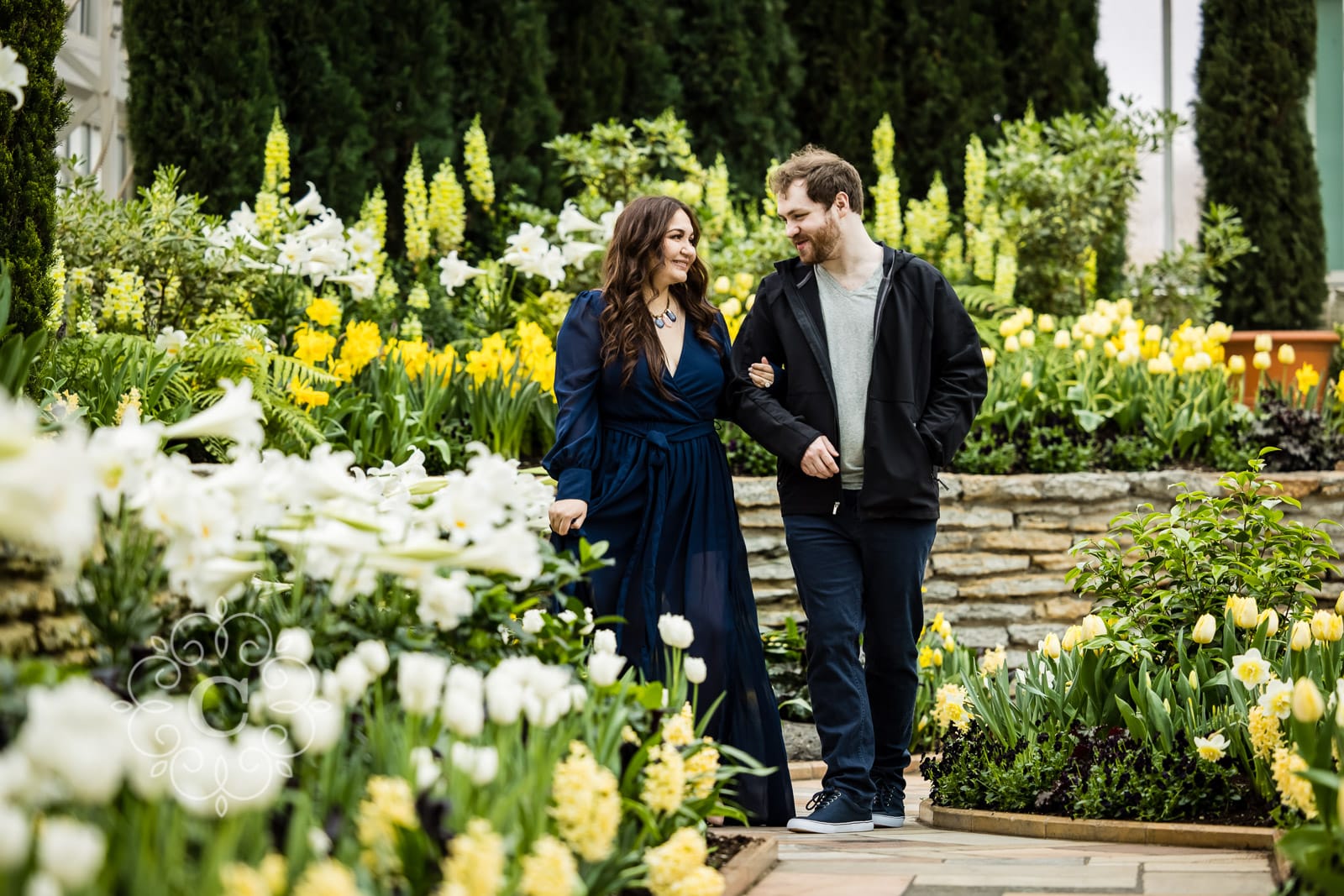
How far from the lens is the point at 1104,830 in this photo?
3.18 meters

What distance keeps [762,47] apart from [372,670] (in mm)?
8746

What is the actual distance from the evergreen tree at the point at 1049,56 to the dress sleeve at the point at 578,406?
746 centimetres

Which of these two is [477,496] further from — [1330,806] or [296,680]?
[1330,806]

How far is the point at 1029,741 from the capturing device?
11.5ft

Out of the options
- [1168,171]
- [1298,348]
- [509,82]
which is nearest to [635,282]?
[509,82]

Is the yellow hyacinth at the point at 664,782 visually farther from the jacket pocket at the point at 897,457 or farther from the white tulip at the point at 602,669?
the jacket pocket at the point at 897,457

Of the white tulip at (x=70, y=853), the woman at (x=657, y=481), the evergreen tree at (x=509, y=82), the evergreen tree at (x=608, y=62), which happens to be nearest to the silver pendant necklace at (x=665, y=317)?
the woman at (x=657, y=481)

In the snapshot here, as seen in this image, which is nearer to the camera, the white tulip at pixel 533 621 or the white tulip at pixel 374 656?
the white tulip at pixel 374 656

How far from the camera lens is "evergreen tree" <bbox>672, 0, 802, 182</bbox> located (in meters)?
9.76

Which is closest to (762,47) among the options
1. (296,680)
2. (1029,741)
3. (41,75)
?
(41,75)

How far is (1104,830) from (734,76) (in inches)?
295

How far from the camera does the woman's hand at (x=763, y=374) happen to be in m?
3.63

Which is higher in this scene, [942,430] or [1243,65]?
[1243,65]

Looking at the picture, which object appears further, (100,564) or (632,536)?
(632,536)
